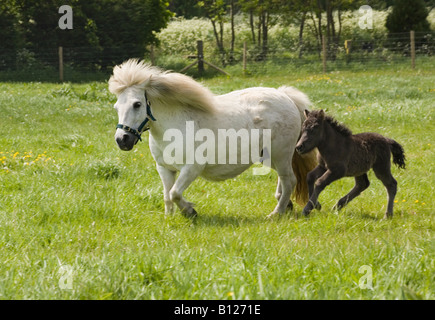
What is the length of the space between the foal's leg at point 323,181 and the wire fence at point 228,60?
830 inches

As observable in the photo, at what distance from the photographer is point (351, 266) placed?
3.85 meters

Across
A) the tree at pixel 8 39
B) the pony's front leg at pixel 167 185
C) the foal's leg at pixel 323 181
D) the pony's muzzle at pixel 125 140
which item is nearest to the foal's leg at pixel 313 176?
the foal's leg at pixel 323 181

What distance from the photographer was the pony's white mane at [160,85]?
5.71 meters

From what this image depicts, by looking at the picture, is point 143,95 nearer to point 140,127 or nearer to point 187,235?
point 140,127

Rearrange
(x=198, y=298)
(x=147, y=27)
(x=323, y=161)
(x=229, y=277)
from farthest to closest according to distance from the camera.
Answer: (x=147, y=27) → (x=323, y=161) → (x=229, y=277) → (x=198, y=298)

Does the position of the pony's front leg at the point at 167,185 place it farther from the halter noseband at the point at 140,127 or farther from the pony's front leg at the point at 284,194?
the pony's front leg at the point at 284,194

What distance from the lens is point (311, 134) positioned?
581 cm

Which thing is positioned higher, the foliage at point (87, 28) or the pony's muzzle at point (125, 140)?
the foliage at point (87, 28)

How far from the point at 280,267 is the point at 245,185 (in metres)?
3.82

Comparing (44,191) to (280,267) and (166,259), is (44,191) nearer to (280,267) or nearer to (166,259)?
(166,259)

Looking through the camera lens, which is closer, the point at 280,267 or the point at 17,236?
the point at 280,267

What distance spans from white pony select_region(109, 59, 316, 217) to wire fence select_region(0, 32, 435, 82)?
2034 centimetres

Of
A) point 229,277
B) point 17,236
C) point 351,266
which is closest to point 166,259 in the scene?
point 229,277

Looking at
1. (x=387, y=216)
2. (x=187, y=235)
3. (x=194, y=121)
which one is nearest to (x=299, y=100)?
(x=194, y=121)
